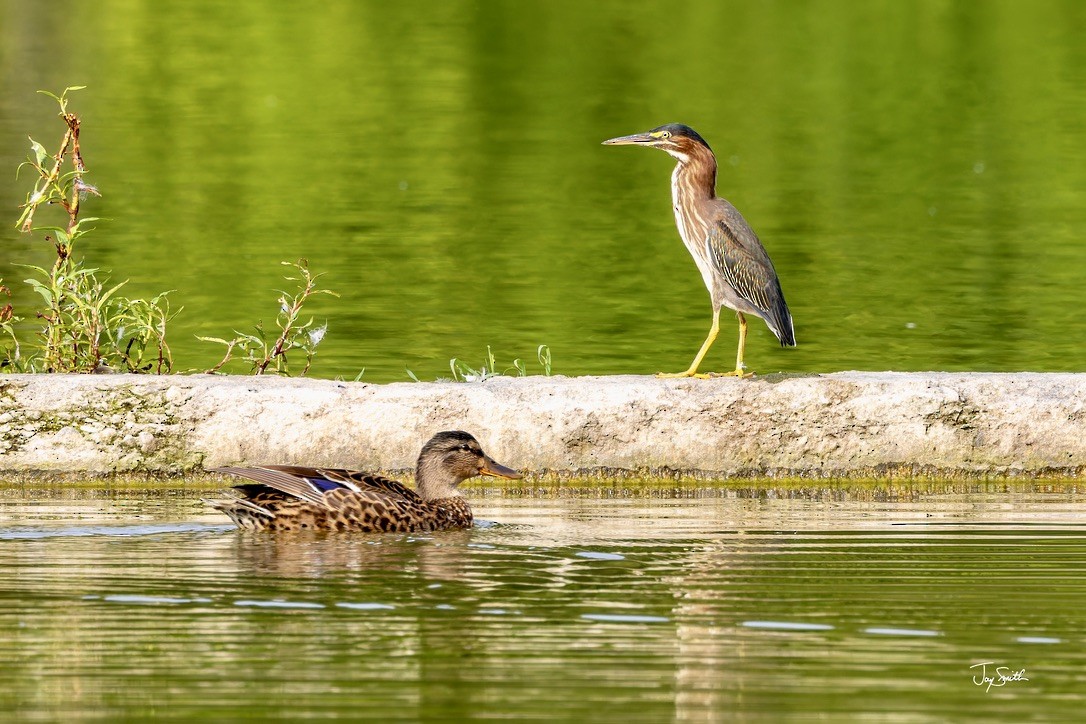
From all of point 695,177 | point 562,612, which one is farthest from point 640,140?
point 562,612

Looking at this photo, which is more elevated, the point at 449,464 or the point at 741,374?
the point at 741,374

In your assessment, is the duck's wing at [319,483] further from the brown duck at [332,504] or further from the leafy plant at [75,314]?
the leafy plant at [75,314]

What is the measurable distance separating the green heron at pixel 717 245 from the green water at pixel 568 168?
3127mm

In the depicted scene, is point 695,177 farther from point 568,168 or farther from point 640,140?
point 568,168

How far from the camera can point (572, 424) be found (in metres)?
11.5

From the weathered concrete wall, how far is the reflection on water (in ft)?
1.80

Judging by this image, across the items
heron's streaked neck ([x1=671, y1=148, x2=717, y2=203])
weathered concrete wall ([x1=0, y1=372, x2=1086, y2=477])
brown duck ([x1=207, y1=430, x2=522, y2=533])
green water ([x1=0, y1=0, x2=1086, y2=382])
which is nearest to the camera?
brown duck ([x1=207, y1=430, x2=522, y2=533])

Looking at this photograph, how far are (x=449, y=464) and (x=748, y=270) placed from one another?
111 inches

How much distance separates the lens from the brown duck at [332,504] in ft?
33.2

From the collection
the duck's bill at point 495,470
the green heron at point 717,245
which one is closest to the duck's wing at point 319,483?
the duck's bill at point 495,470

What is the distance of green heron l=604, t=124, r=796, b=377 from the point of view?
12695 millimetres

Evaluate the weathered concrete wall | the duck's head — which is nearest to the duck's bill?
the duck's head

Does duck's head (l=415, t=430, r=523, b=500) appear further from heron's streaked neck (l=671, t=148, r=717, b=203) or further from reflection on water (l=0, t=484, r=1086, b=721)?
heron's streaked neck (l=671, t=148, r=717, b=203)

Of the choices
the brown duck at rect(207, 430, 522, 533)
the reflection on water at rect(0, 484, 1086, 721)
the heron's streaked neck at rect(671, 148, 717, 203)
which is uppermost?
the heron's streaked neck at rect(671, 148, 717, 203)
